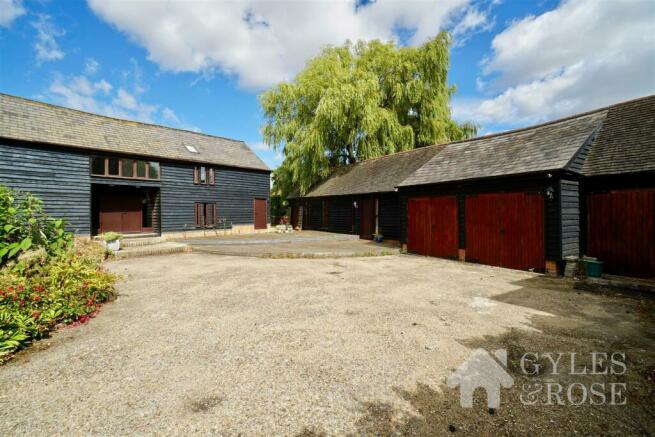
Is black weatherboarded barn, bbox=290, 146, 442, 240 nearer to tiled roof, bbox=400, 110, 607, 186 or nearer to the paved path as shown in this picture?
the paved path

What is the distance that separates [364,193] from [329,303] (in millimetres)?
13009

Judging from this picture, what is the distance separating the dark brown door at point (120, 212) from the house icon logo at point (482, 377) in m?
21.9

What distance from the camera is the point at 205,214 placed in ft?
70.0

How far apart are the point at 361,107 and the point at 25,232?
2080 cm

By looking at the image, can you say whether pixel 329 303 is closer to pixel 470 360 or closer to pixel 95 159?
pixel 470 360

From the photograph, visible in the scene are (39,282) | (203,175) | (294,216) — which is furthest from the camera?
(294,216)

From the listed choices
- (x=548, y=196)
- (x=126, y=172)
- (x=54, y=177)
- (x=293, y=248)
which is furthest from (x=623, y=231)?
(x=54, y=177)

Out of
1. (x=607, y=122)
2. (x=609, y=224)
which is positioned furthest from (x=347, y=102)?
(x=609, y=224)

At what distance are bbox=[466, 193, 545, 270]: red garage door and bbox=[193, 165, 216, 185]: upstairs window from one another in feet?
57.1

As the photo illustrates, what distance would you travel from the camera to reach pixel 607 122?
408 inches

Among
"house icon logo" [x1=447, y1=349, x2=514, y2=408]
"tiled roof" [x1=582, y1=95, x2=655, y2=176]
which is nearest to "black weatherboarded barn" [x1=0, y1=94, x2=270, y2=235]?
"house icon logo" [x1=447, y1=349, x2=514, y2=408]

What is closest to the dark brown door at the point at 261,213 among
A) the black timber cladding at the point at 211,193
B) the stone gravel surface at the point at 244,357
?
the black timber cladding at the point at 211,193

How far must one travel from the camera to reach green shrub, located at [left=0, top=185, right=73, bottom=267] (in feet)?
21.0

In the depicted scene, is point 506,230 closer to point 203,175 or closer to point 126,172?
point 203,175
